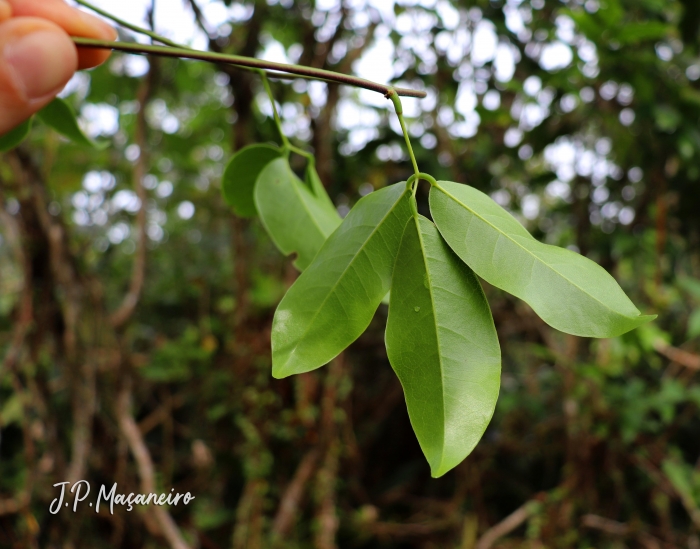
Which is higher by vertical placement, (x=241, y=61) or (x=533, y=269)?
(x=241, y=61)

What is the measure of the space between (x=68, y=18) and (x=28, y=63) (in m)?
0.15

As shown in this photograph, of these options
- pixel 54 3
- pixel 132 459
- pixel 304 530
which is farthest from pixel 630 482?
pixel 54 3

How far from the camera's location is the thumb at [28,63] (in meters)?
0.38

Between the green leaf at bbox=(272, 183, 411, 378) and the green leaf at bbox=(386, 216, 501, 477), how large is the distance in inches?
0.6

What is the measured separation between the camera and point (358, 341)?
5.16ft

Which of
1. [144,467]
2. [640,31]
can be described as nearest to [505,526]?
[144,467]

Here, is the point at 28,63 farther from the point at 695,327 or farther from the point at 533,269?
the point at 695,327

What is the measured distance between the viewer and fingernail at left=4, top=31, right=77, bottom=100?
1.23 feet

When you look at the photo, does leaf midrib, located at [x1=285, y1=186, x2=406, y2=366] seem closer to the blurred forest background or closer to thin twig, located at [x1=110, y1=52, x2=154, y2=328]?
the blurred forest background

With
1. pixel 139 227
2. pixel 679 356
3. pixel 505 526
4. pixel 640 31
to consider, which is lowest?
pixel 505 526

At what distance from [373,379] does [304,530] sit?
1.91ft

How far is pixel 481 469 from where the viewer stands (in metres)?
1.60

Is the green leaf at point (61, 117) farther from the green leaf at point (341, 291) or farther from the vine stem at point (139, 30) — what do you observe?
the green leaf at point (341, 291)

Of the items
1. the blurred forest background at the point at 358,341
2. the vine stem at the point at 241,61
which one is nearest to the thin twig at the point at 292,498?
the blurred forest background at the point at 358,341
